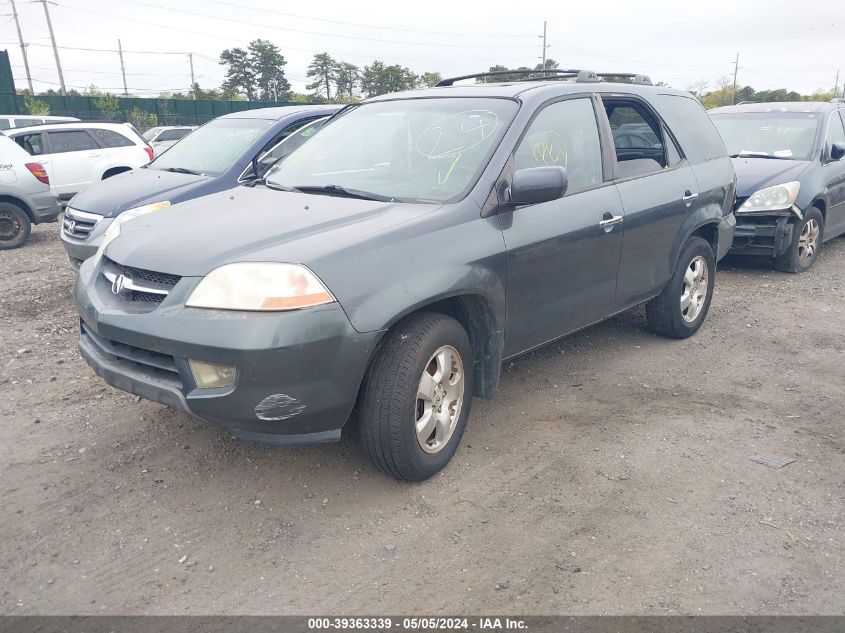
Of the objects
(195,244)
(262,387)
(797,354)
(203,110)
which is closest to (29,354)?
(195,244)

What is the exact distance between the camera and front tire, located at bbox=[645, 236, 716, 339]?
16.8 ft

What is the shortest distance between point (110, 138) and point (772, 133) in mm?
10205

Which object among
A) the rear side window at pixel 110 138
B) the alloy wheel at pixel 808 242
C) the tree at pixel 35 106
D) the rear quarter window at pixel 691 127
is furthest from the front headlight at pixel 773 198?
the tree at pixel 35 106

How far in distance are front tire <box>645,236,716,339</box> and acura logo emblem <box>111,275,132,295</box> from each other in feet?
12.0

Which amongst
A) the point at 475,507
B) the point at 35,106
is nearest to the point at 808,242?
the point at 475,507

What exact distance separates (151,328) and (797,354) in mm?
4525

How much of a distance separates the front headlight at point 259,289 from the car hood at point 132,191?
3.95 m

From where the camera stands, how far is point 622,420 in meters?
4.11

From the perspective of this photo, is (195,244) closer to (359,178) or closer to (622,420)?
(359,178)

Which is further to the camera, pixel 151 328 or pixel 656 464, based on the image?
pixel 656 464

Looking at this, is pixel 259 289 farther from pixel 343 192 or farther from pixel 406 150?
pixel 406 150

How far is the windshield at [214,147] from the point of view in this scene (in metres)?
7.18

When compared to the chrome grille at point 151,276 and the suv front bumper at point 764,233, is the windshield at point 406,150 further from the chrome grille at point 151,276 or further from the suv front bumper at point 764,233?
the suv front bumper at point 764,233

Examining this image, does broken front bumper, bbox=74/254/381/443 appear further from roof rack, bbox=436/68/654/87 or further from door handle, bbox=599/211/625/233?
roof rack, bbox=436/68/654/87
